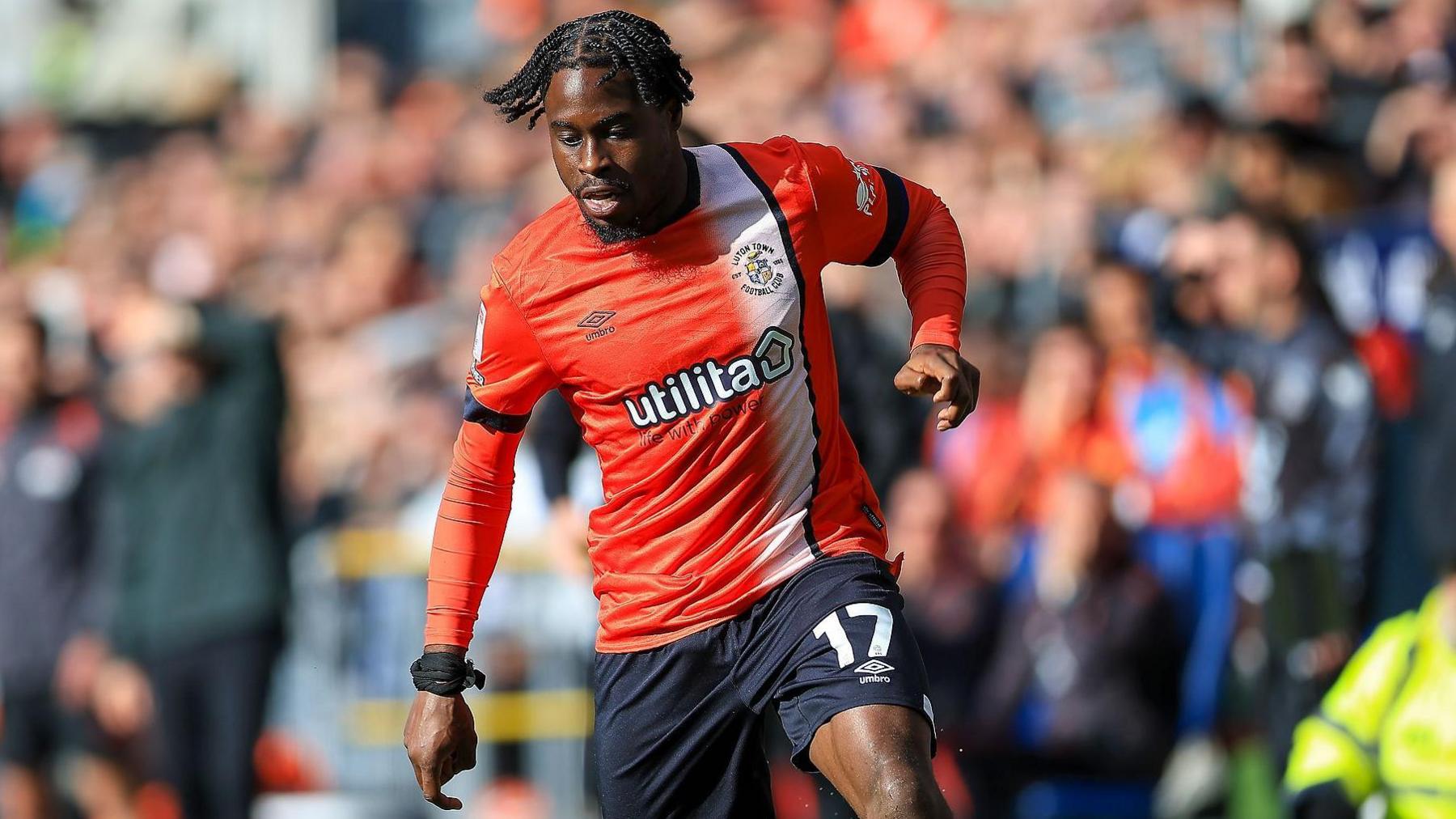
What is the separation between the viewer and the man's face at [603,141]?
480cm

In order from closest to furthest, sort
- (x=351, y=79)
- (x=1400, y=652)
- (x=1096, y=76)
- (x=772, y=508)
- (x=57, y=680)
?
1. (x=772, y=508)
2. (x=1400, y=652)
3. (x=57, y=680)
4. (x=1096, y=76)
5. (x=351, y=79)

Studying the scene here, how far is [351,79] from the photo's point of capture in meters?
17.4

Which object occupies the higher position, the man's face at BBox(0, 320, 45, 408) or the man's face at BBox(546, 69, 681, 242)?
the man's face at BBox(546, 69, 681, 242)

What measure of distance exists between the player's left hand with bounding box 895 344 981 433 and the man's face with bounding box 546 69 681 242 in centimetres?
80

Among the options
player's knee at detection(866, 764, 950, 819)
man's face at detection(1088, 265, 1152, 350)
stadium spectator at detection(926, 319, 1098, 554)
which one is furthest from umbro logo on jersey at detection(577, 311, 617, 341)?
Answer: man's face at detection(1088, 265, 1152, 350)

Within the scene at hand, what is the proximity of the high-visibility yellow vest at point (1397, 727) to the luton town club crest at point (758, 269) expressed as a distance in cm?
314

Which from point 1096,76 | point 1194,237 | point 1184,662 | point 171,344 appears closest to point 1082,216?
point 1194,237

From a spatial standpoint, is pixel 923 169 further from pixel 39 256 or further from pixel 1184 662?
pixel 39 256

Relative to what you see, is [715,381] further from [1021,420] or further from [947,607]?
[1021,420]

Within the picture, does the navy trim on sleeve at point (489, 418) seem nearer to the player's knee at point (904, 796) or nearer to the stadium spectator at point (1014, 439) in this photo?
the player's knee at point (904, 796)

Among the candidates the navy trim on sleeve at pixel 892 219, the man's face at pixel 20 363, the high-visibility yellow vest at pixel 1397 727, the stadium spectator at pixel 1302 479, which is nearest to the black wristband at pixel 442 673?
the navy trim on sleeve at pixel 892 219

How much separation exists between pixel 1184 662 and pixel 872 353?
7.41 feet

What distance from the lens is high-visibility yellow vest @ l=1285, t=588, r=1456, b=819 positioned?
6871 mm

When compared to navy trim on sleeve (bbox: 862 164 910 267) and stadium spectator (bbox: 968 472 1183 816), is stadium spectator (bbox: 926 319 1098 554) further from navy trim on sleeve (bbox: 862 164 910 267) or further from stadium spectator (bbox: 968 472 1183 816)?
navy trim on sleeve (bbox: 862 164 910 267)
